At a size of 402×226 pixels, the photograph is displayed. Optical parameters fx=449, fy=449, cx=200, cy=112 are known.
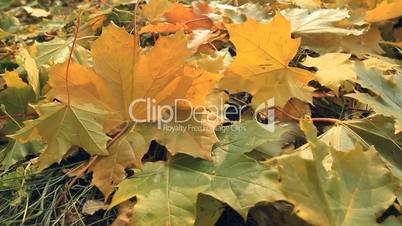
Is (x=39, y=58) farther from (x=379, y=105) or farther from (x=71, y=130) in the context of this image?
(x=379, y=105)

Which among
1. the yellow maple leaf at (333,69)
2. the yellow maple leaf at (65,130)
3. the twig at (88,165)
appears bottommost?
the twig at (88,165)

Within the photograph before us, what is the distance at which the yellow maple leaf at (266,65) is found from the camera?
2.37 feet

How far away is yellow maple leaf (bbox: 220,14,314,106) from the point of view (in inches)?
28.5

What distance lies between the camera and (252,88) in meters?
0.76

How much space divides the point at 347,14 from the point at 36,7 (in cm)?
145

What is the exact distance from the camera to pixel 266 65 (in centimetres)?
75

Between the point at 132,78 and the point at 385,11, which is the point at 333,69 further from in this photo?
the point at 132,78

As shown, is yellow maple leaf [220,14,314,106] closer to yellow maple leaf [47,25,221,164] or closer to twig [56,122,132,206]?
yellow maple leaf [47,25,221,164]

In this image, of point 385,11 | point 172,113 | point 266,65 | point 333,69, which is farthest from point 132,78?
point 385,11

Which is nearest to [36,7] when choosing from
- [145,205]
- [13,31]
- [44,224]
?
[13,31]

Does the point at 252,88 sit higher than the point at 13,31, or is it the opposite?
the point at 252,88

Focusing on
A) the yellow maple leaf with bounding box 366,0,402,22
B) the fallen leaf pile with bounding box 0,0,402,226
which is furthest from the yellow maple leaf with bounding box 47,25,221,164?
the yellow maple leaf with bounding box 366,0,402,22

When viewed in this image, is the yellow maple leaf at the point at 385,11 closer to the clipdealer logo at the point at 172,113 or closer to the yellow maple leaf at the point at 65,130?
the clipdealer logo at the point at 172,113

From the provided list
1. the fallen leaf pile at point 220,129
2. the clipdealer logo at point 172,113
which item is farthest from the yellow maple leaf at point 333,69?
the clipdealer logo at point 172,113
